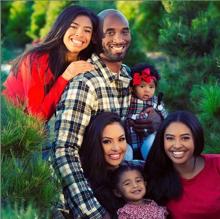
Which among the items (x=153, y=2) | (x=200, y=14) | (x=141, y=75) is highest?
(x=153, y=2)

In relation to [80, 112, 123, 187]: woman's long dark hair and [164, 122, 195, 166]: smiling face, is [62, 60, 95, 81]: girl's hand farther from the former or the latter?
[164, 122, 195, 166]: smiling face

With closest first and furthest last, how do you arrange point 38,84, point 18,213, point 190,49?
point 18,213, point 38,84, point 190,49

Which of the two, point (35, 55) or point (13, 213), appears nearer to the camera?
point (13, 213)

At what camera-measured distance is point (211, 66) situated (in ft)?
15.7

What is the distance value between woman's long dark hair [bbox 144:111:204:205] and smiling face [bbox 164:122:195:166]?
0.08 ft

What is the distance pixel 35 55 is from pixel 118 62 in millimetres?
465

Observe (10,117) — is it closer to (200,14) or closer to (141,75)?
(141,75)

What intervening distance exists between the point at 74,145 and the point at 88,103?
0.79ft

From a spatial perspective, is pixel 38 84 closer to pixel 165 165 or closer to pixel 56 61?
pixel 56 61

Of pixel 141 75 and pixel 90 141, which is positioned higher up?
pixel 141 75

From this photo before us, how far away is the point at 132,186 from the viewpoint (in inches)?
116

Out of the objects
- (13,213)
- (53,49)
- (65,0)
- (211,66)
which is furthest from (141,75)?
(65,0)

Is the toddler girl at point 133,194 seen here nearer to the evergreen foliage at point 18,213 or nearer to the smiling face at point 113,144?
the smiling face at point 113,144

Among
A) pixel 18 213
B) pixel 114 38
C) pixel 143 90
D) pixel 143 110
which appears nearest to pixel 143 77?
pixel 143 90
